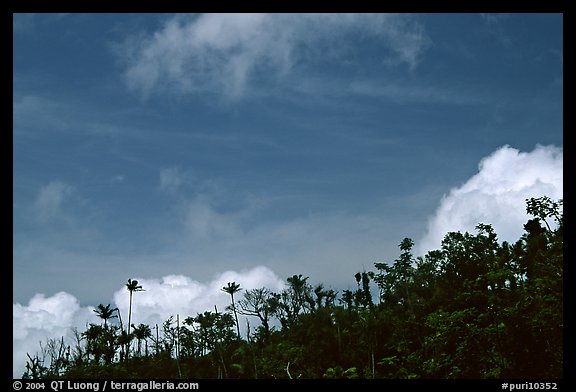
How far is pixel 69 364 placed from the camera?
50.2m

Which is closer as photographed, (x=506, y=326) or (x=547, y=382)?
(x=547, y=382)

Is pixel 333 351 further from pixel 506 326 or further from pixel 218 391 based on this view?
pixel 218 391

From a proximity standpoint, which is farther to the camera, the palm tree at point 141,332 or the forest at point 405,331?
the palm tree at point 141,332

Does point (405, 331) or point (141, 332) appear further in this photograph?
point (141, 332)

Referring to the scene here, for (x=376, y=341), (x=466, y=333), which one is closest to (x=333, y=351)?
(x=376, y=341)

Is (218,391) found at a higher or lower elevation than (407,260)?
lower

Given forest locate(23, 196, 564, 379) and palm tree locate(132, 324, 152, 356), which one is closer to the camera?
forest locate(23, 196, 564, 379)

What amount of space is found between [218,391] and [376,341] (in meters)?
29.4
